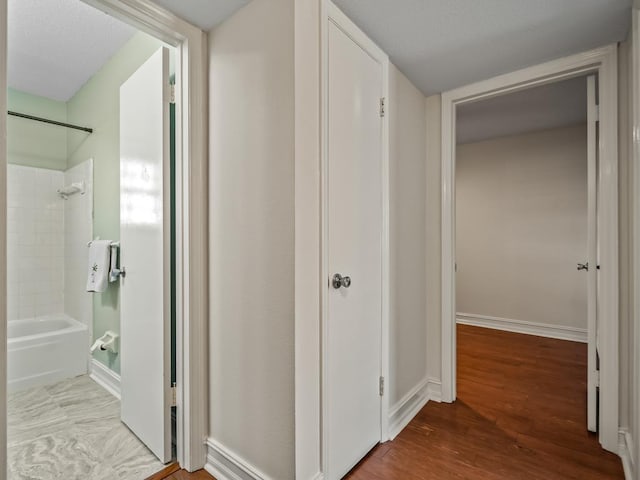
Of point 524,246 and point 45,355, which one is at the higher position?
point 524,246

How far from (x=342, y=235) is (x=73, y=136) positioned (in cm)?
→ 301

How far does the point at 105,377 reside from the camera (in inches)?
99.5

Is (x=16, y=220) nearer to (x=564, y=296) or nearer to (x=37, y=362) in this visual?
(x=37, y=362)

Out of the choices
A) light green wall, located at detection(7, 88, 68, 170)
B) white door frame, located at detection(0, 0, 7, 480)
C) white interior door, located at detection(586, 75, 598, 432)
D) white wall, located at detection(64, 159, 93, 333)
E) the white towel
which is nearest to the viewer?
white door frame, located at detection(0, 0, 7, 480)

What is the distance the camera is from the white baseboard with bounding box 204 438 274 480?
1393 millimetres

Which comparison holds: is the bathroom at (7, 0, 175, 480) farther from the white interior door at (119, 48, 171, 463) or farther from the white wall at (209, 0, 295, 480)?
the white wall at (209, 0, 295, 480)

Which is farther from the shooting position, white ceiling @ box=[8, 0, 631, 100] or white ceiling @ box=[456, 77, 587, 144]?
white ceiling @ box=[456, 77, 587, 144]

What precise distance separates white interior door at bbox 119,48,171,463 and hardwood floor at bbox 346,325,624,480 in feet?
3.59

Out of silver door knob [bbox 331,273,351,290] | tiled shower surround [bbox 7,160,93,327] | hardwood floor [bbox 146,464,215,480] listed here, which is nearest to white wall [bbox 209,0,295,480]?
hardwood floor [bbox 146,464,215,480]

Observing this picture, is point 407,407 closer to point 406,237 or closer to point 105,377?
point 406,237

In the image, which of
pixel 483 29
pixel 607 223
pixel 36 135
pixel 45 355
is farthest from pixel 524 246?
pixel 36 135

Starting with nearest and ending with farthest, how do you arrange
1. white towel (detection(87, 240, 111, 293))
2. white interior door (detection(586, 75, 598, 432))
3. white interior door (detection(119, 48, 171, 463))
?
white interior door (detection(119, 48, 171, 463)) < white interior door (detection(586, 75, 598, 432)) < white towel (detection(87, 240, 111, 293))

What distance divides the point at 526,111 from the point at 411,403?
9.78 feet

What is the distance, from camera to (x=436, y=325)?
237 centimetres
